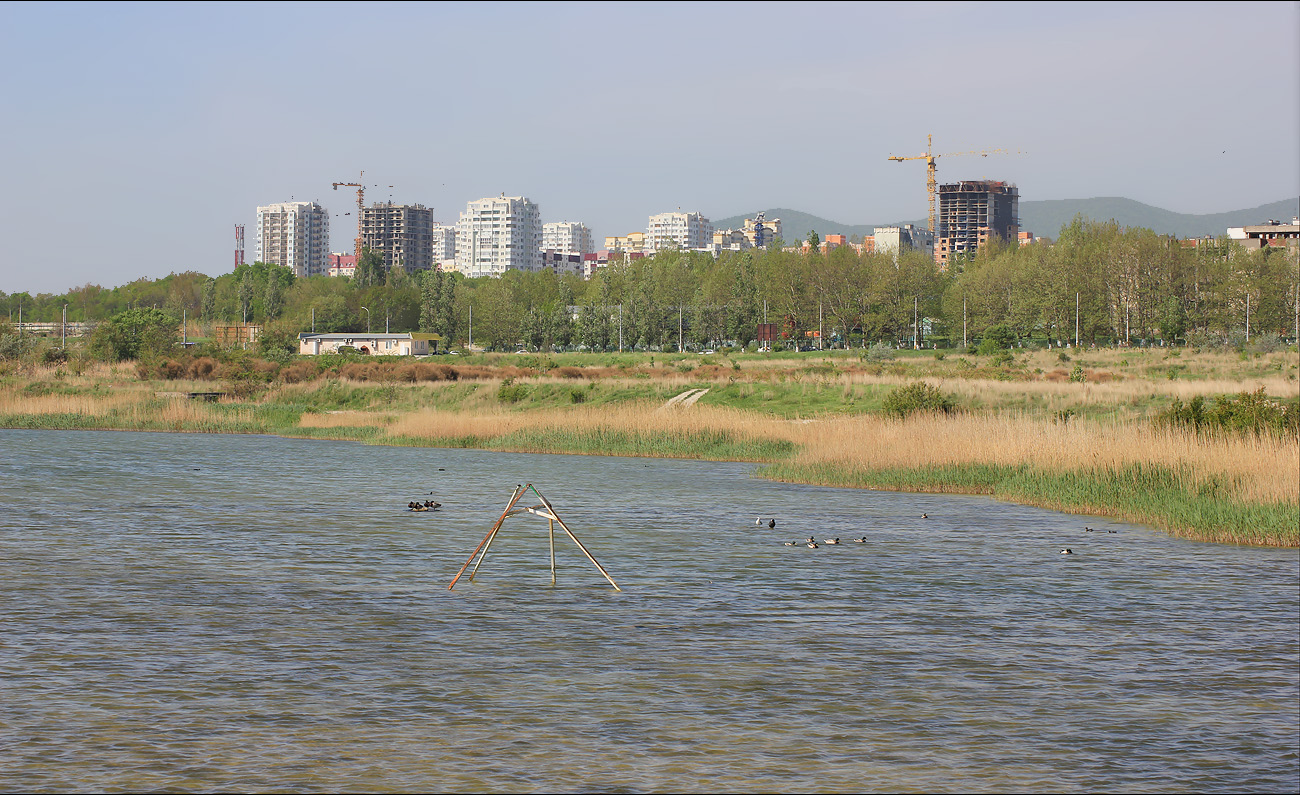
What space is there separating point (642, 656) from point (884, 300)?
499ft

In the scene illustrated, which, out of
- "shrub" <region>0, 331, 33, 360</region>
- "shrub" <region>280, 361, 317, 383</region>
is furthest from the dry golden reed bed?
"shrub" <region>0, 331, 33, 360</region>

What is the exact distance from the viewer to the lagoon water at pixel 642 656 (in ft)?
38.5

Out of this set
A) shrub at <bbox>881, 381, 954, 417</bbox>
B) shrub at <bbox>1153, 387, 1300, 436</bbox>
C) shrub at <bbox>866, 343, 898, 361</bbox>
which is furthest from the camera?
shrub at <bbox>866, 343, 898, 361</bbox>

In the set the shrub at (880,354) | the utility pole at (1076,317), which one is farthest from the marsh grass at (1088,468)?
the utility pole at (1076,317)

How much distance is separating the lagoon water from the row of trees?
11742 centimetres

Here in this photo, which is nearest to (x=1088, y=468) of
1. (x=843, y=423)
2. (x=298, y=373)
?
(x=843, y=423)

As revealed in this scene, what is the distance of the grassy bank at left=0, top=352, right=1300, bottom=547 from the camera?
1150 inches

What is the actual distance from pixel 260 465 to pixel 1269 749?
37933mm

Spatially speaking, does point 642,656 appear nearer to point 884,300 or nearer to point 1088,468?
point 1088,468

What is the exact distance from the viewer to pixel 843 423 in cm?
→ 4569

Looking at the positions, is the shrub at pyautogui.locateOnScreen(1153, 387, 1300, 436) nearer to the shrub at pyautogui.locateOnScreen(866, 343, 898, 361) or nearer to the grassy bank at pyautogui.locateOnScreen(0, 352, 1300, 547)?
the grassy bank at pyautogui.locateOnScreen(0, 352, 1300, 547)

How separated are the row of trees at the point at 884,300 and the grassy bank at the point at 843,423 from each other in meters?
45.0

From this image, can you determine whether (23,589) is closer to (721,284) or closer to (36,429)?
(36,429)

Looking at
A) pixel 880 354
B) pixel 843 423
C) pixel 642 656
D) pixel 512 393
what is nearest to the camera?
pixel 642 656
